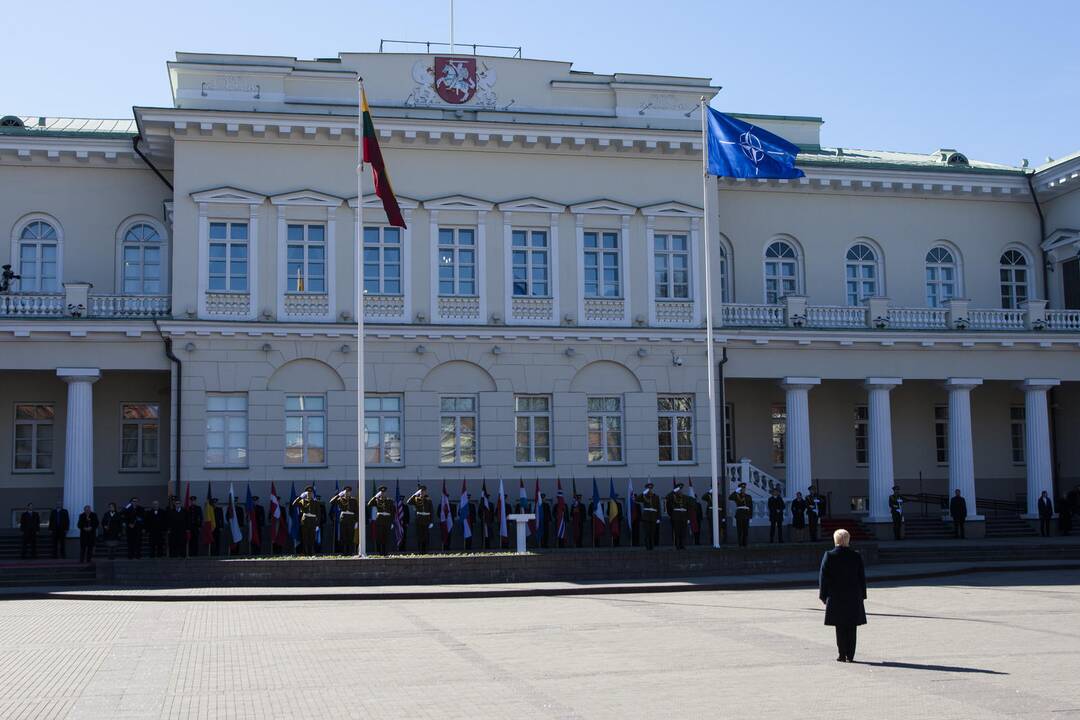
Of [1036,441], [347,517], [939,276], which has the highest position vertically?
[939,276]

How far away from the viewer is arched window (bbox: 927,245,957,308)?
4056cm

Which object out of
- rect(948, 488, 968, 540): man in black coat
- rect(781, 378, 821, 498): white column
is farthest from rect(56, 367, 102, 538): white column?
rect(948, 488, 968, 540): man in black coat

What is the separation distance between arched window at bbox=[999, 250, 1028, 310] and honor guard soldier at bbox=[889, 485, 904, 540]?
9.02 metres

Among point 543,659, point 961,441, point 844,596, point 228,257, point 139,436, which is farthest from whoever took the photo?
point 961,441

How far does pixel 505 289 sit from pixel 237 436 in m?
8.42

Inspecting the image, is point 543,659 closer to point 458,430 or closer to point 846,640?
point 846,640

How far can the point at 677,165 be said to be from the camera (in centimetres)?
3619

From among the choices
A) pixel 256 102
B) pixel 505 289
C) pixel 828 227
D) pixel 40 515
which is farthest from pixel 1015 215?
pixel 40 515

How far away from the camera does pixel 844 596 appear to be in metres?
14.4

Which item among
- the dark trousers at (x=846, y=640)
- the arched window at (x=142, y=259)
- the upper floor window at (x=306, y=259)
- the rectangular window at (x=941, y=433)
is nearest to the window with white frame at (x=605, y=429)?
the upper floor window at (x=306, y=259)

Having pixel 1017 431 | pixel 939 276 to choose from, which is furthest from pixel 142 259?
pixel 1017 431

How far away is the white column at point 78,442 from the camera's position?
31.8m

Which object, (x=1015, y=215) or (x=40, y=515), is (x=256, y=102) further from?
(x=1015, y=215)

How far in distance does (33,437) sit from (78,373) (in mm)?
3643
